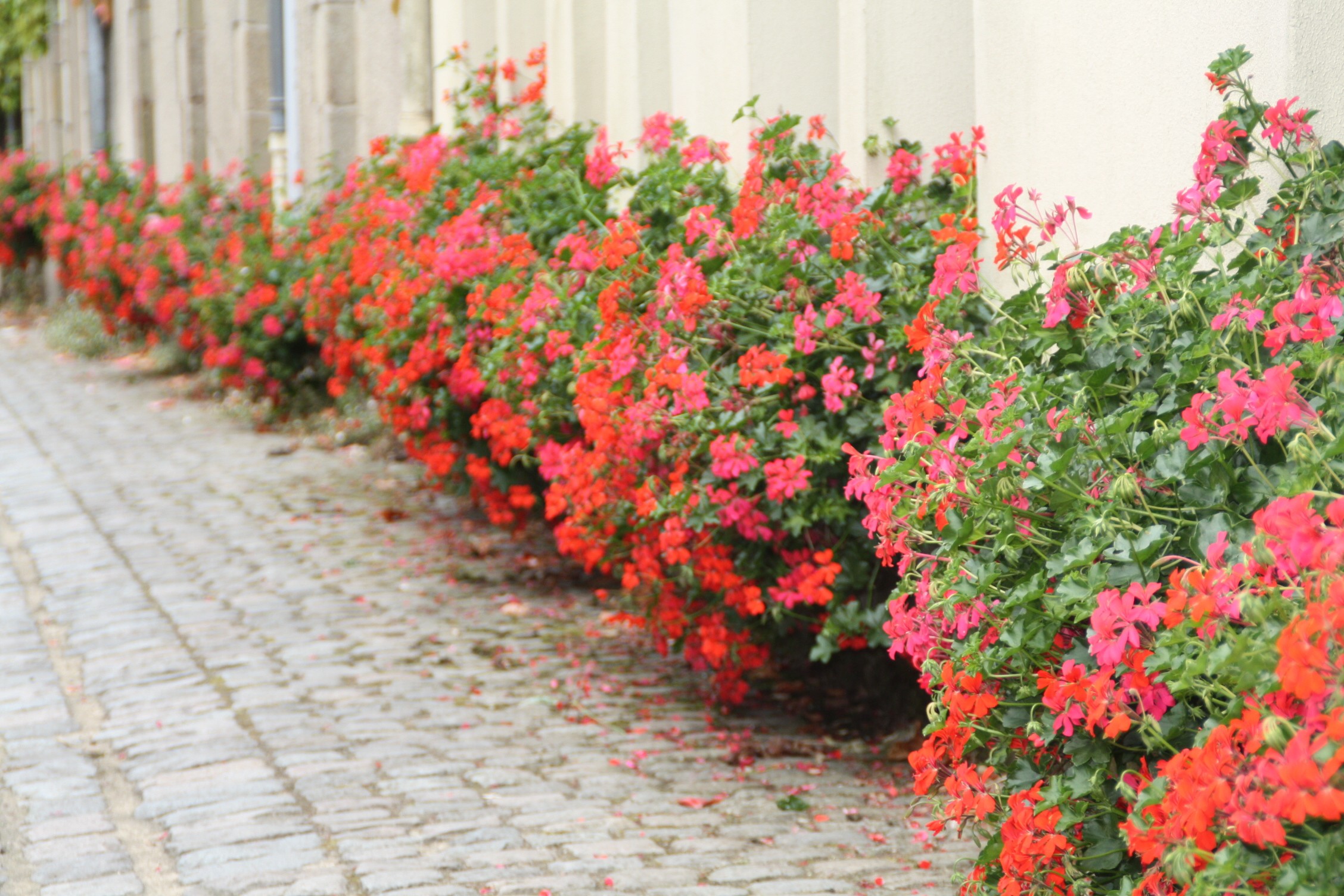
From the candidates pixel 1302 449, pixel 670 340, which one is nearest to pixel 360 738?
pixel 670 340

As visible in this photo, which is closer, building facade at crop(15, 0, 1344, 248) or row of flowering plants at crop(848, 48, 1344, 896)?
row of flowering plants at crop(848, 48, 1344, 896)

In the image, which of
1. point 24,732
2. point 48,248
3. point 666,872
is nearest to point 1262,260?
point 666,872

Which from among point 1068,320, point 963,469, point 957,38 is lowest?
point 963,469

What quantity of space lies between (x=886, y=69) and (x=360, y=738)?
2834 mm

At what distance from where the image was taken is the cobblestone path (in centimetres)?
406

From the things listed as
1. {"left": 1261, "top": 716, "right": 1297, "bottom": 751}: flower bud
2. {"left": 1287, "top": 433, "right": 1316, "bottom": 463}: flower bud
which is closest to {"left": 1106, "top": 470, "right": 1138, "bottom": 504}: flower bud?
{"left": 1287, "top": 433, "right": 1316, "bottom": 463}: flower bud

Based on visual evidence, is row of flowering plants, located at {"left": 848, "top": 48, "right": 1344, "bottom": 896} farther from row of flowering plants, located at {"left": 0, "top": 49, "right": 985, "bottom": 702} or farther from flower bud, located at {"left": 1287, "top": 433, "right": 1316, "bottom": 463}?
row of flowering plants, located at {"left": 0, "top": 49, "right": 985, "bottom": 702}

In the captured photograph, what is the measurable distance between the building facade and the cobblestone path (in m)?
1.96

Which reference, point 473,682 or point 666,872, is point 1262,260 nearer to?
point 666,872

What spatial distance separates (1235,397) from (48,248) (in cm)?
1677

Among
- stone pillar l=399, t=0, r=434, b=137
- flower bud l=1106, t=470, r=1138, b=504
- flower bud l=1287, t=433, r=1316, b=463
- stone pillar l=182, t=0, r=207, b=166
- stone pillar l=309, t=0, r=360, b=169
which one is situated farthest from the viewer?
stone pillar l=182, t=0, r=207, b=166

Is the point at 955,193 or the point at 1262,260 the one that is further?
the point at 955,193

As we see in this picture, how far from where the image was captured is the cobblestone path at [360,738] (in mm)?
4059

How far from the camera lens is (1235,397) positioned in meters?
2.30
